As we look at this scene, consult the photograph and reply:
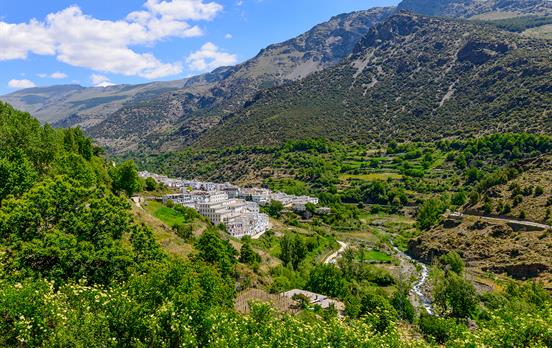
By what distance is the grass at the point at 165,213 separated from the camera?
6628 centimetres

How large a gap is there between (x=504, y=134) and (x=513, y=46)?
77.6m

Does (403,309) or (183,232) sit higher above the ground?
(183,232)

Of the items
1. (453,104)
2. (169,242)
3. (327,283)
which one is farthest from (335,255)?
(453,104)

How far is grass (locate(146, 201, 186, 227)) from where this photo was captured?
6628 cm

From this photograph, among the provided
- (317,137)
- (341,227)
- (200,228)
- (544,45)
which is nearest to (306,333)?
(200,228)

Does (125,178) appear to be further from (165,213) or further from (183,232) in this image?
(183,232)

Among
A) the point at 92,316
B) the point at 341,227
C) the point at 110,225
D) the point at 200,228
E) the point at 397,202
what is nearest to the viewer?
the point at 92,316

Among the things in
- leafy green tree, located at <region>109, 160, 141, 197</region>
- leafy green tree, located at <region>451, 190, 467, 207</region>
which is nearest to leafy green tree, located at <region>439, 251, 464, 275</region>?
leafy green tree, located at <region>451, 190, 467, 207</region>

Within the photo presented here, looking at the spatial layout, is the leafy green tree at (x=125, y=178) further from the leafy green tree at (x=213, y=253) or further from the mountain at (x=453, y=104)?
the mountain at (x=453, y=104)

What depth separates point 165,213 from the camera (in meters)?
70.9

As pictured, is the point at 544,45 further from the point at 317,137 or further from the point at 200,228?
the point at 200,228

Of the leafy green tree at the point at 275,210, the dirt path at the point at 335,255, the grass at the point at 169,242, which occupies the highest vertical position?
the grass at the point at 169,242

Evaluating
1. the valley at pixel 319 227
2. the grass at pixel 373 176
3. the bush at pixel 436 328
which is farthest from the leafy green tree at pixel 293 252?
the grass at pixel 373 176

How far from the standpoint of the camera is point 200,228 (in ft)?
213
